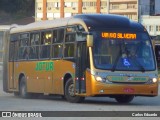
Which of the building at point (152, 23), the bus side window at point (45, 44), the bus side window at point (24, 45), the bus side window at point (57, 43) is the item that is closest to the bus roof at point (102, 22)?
the bus side window at point (57, 43)

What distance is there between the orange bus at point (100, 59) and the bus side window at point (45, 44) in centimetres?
4

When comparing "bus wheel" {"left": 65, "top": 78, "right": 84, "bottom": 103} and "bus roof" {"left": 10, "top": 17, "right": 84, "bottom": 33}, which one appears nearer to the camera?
"bus wheel" {"left": 65, "top": 78, "right": 84, "bottom": 103}

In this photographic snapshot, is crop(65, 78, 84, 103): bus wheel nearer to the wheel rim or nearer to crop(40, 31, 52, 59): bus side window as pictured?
the wheel rim

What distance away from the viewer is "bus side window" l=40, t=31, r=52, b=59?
2620 cm

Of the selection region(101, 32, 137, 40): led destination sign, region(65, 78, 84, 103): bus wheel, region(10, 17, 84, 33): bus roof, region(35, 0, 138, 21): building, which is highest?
region(35, 0, 138, 21): building

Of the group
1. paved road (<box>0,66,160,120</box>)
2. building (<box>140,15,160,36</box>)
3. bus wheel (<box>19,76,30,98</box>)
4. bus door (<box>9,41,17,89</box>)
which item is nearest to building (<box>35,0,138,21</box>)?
building (<box>140,15,160,36</box>)

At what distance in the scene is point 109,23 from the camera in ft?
78.0

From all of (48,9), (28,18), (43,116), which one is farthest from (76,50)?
(28,18)

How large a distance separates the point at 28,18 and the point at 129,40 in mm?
108685

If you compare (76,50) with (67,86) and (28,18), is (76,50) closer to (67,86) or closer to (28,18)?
(67,86)

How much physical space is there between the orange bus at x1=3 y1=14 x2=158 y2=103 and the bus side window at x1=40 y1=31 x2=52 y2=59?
1.7 inches

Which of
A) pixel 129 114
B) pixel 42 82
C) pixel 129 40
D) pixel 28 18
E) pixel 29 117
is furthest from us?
pixel 28 18

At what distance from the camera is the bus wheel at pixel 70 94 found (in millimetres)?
23984

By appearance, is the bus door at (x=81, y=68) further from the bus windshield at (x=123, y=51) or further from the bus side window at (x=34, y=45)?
the bus side window at (x=34, y=45)
